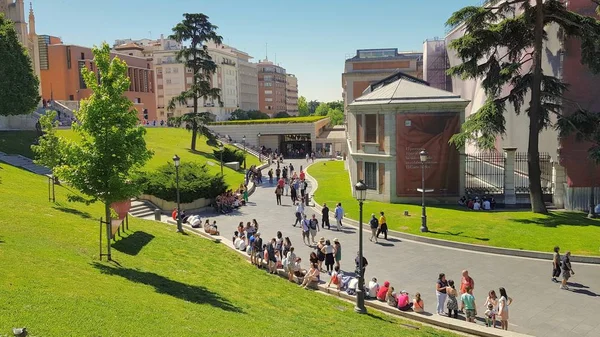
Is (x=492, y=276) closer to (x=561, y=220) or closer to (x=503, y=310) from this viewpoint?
(x=503, y=310)

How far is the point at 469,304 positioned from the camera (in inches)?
532

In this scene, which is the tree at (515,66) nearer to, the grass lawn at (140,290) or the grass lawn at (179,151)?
the grass lawn at (140,290)

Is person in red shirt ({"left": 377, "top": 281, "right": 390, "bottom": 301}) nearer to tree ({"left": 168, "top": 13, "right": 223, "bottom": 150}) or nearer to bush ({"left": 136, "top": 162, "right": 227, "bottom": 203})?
bush ({"left": 136, "top": 162, "right": 227, "bottom": 203})

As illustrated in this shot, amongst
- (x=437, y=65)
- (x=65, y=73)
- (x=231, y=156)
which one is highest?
(x=65, y=73)

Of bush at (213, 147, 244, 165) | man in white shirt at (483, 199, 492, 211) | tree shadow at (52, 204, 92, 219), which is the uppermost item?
bush at (213, 147, 244, 165)

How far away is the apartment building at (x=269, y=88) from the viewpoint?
150375mm

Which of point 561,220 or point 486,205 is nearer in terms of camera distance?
point 561,220

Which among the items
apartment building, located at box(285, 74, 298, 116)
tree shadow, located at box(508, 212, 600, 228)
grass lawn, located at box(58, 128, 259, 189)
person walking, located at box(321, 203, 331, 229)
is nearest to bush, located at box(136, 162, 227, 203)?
grass lawn, located at box(58, 128, 259, 189)

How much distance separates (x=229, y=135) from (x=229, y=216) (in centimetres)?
3986

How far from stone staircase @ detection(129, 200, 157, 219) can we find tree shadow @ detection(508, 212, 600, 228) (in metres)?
19.3

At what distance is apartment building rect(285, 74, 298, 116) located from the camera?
171 meters

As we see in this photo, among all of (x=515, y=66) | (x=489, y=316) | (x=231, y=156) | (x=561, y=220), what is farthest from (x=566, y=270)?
(x=231, y=156)

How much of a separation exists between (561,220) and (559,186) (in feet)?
15.8

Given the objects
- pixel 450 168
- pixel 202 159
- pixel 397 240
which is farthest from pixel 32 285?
pixel 202 159
